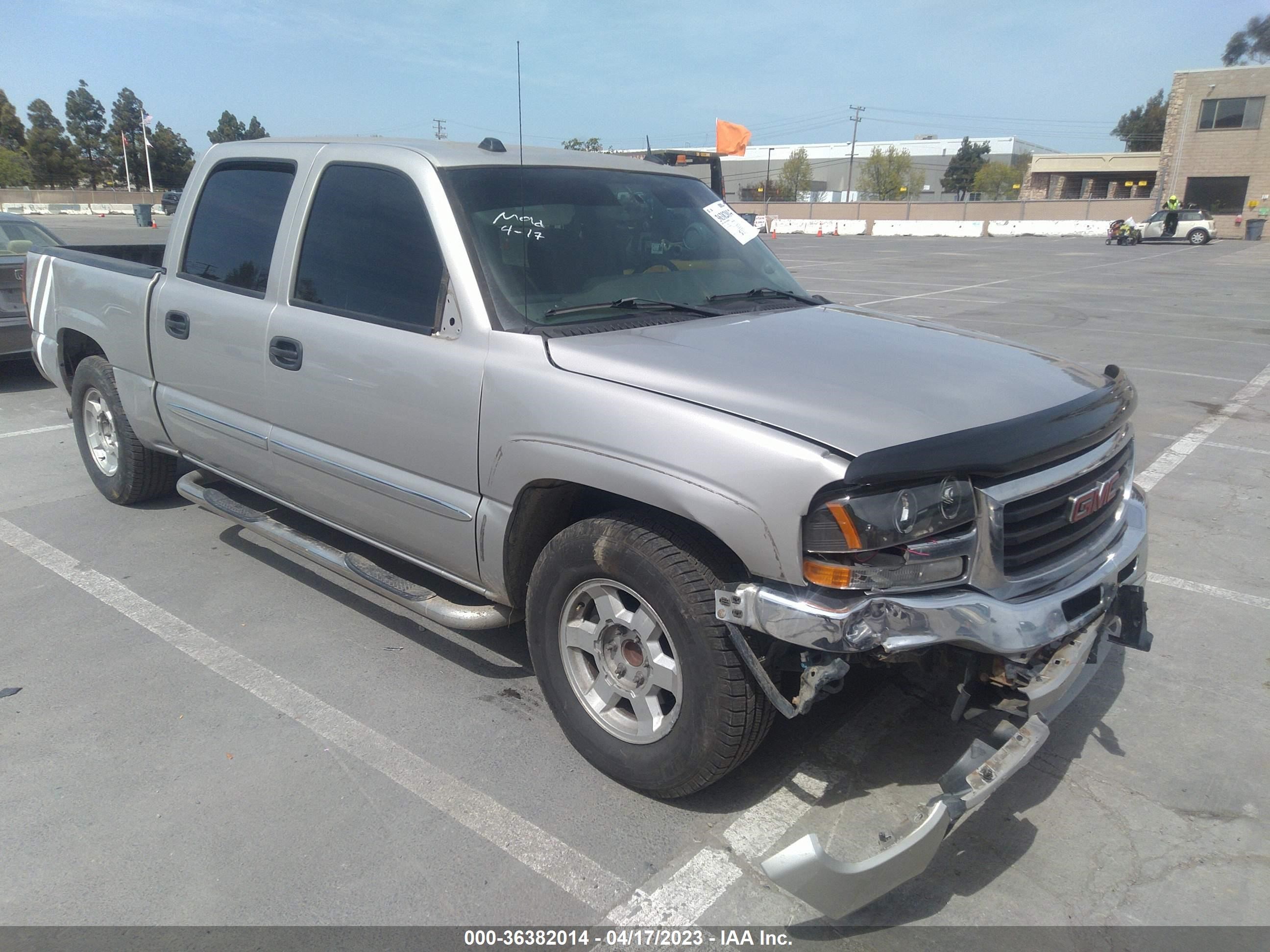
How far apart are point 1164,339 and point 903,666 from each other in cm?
1201

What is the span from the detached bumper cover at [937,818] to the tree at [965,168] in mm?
106547

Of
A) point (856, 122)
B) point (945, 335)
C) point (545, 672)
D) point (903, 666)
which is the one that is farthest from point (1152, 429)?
point (856, 122)

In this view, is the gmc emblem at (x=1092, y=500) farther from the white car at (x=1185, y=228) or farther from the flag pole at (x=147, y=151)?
A: the flag pole at (x=147, y=151)

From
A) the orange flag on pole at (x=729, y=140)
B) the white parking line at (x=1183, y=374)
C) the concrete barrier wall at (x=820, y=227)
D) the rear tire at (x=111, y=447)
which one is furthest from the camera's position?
the concrete barrier wall at (x=820, y=227)

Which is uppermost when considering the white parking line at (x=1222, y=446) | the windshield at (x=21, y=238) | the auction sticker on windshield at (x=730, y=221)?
the auction sticker on windshield at (x=730, y=221)

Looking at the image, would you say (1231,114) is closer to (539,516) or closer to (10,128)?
(539,516)

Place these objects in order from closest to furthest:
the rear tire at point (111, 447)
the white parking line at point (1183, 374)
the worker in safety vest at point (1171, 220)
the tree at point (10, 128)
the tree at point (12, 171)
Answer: the rear tire at point (111, 447), the white parking line at point (1183, 374), the worker in safety vest at point (1171, 220), the tree at point (12, 171), the tree at point (10, 128)

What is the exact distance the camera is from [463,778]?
3014mm

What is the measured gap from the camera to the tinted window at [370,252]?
3.28 metres

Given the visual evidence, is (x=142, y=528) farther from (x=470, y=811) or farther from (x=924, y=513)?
(x=924, y=513)

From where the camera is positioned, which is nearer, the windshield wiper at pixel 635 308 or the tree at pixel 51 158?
the windshield wiper at pixel 635 308

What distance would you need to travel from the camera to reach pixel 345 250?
11.8ft

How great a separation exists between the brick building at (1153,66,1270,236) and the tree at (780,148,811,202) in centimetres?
4313

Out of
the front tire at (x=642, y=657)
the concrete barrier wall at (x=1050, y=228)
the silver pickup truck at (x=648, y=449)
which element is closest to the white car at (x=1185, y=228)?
the concrete barrier wall at (x=1050, y=228)
